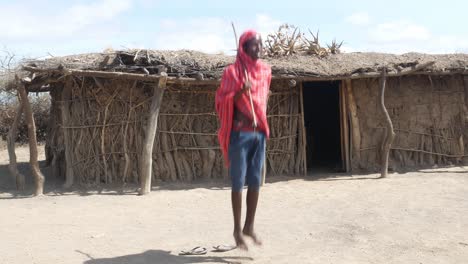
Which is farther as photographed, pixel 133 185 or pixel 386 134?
pixel 386 134

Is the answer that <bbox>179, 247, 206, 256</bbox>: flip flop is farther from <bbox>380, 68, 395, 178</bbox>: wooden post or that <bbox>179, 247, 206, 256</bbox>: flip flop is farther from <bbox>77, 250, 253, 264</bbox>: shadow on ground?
<bbox>380, 68, 395, 178</bbox>: wooden post

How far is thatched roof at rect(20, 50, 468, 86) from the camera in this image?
8055 mm

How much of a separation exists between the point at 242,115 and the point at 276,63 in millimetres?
4774

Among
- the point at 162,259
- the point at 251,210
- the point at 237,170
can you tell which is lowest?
the point at 162,259

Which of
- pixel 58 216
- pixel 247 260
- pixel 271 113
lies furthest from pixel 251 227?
pixel 271 113

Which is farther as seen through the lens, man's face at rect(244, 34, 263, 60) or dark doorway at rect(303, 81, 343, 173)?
dark doorway at rect(303, 81, 343, 173)

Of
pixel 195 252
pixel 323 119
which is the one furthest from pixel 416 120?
pixel 195 252

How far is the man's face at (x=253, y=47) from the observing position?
13.6 ft

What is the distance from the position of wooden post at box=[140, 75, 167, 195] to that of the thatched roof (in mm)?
314

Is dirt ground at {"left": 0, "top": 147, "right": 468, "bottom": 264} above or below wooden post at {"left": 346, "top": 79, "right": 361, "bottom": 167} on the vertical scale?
below

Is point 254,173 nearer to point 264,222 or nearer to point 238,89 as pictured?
point 238,89

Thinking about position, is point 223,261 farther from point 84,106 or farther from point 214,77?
point 84,106

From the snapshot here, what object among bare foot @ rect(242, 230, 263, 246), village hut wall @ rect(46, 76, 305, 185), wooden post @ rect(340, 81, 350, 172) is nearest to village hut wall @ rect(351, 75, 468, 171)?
wooden post @ rect(340, 81, 350, 172)

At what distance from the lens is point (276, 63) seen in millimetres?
8820
